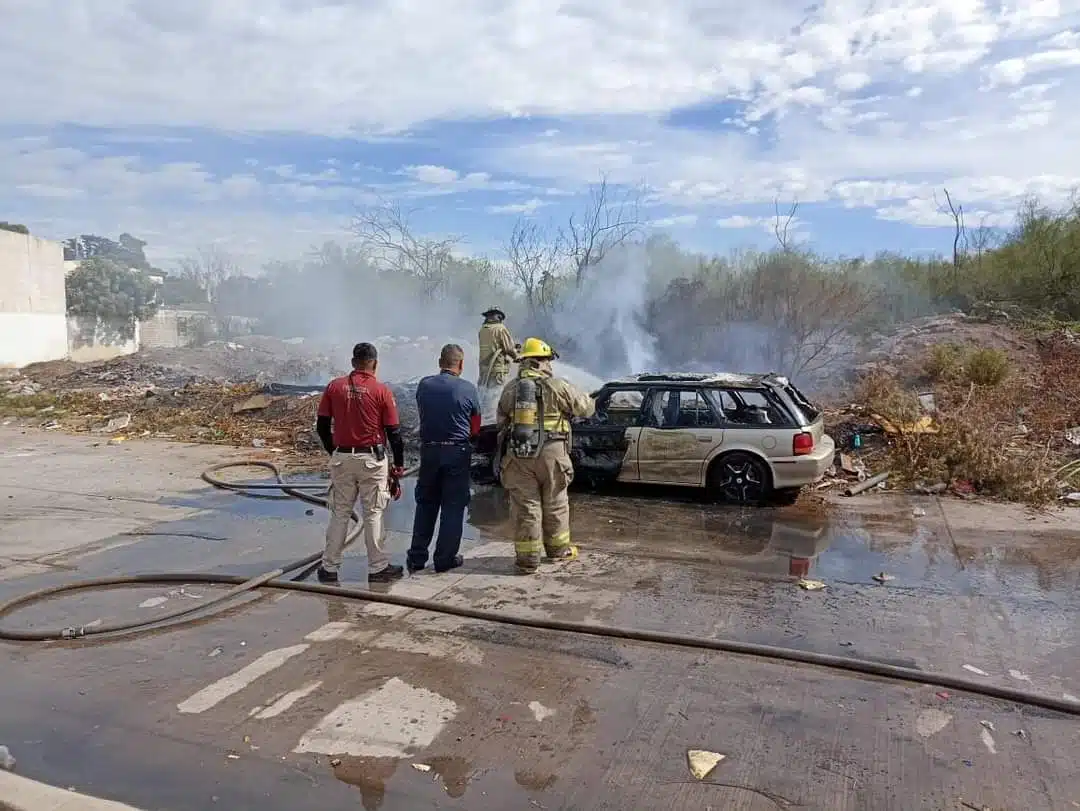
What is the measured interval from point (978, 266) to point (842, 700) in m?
22.4

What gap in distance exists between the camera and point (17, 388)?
22.9 meters

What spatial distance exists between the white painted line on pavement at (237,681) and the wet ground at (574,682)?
2 centimetres

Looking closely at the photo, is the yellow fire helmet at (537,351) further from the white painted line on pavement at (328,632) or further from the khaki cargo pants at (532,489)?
the white painted line on pavement at (328,632)

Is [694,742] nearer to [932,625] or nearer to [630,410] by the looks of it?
[932,625]

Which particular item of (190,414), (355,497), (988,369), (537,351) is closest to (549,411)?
(537,351)

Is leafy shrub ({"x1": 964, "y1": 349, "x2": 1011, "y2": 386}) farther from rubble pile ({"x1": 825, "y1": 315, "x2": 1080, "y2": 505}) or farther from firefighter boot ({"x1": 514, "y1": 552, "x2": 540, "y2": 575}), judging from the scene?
firefighter boot ({"x1": 514, "y1": 552, "x2": 540, "y2": 575})

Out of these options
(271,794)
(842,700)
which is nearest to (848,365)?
(842,700)

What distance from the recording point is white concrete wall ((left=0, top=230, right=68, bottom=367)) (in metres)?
30.7

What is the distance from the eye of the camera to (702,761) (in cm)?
371

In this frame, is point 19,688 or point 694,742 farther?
point 19,688

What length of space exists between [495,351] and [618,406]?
90.3 inches

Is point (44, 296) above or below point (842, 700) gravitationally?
above

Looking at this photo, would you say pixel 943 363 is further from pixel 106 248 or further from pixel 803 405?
pixel 106 248

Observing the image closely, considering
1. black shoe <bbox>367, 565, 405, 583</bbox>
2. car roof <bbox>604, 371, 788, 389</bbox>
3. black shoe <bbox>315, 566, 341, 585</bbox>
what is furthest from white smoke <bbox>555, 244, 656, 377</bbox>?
black shoe <bbox>315, 566, 341, 585</bbox>
